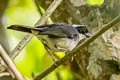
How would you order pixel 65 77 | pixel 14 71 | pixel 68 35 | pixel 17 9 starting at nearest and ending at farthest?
pixel 14 71, pixel 68 35, pixel 65 77, pixel 17 9

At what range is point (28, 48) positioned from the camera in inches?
81.9

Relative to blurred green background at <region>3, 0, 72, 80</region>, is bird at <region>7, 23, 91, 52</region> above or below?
above

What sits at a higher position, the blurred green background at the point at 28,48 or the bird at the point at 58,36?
the bird at the point at 58,36

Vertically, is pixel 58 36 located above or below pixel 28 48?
above

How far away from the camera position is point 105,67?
66.6 inches

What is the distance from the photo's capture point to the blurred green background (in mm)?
2021

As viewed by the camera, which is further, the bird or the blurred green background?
the blurred green background

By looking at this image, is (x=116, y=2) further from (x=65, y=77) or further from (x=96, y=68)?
(x=65, y=77)

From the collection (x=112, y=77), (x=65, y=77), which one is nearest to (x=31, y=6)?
(x=65, y=77)

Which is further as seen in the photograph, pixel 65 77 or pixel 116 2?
pixel 65 77

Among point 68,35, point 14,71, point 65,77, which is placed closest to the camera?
point 14,71

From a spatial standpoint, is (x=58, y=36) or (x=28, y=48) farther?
(x=28, y=48)

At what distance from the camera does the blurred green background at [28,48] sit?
6.63 feet

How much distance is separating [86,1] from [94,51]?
0.47 meters
